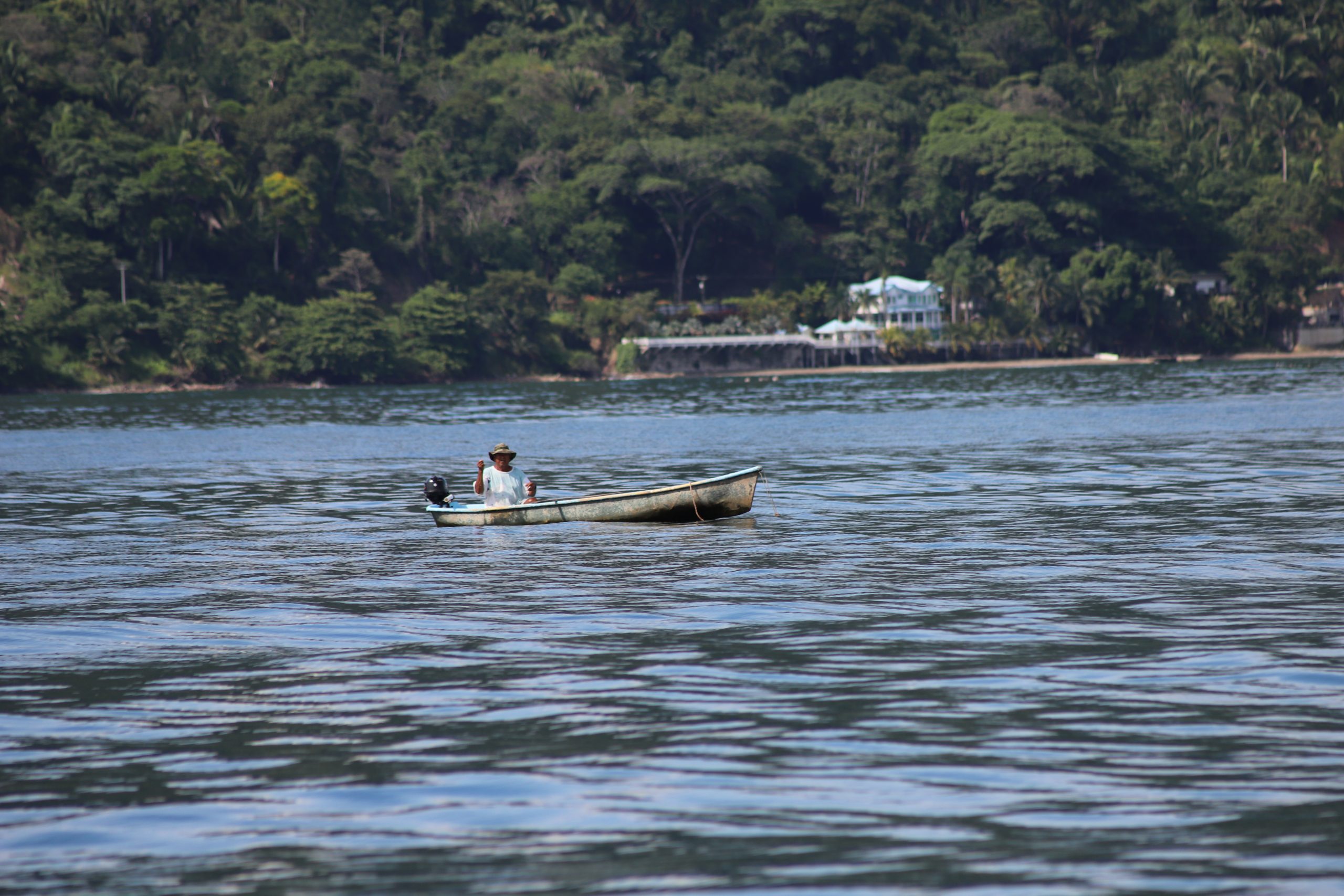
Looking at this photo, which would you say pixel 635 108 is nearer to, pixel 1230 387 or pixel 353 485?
pixel 1230 387

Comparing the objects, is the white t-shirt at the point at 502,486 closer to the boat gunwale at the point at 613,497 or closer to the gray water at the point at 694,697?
the boat gunwale at the point at 613,497

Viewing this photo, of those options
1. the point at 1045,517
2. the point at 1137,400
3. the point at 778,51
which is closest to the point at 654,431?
the point at 1137,400

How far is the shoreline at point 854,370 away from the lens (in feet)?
383

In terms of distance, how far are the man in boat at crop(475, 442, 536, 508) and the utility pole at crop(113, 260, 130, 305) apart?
96.3 m

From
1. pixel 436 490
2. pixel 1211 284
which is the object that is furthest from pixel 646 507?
pixel 1211 284

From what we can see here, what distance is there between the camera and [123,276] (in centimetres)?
11519

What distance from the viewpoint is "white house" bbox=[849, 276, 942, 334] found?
14625cm

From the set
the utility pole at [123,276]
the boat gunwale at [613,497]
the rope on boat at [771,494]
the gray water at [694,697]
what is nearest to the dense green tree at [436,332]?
the utility pole at [123,276]

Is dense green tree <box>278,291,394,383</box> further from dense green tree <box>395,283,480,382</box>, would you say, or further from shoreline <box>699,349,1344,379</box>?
shoreline <box>699,349,1344,379</box>

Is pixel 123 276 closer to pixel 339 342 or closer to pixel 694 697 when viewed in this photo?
pixel 339 342

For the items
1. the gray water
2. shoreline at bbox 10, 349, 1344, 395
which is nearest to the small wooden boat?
the gray water

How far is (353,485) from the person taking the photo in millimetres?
39156

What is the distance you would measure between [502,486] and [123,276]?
97.9 meters

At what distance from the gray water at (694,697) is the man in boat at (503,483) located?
77 cm
